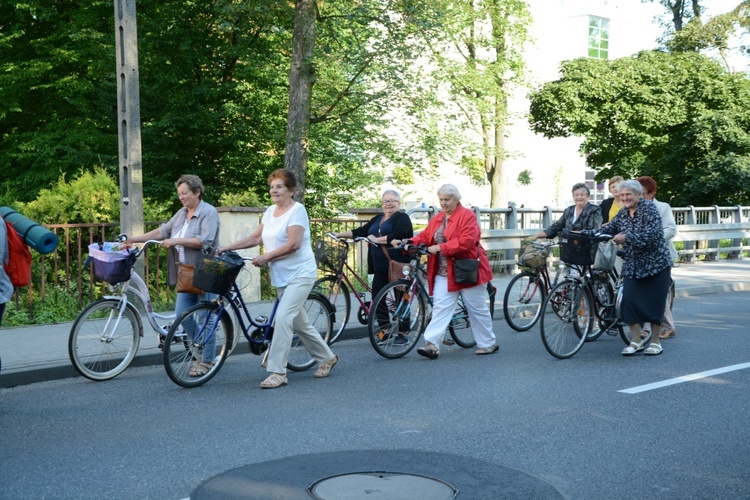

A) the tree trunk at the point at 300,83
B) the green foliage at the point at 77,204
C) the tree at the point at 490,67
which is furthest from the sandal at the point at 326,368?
the tree at the point at 490,67

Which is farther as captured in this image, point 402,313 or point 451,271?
point 402,313

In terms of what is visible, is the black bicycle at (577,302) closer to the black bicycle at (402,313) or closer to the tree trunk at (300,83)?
the black bicycle at (402,313)

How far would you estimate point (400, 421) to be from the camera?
6.48m

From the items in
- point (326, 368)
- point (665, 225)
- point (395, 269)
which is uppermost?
point (665, 225)

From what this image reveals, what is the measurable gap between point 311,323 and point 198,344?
129 centimetres

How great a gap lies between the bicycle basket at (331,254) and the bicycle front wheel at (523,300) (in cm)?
233

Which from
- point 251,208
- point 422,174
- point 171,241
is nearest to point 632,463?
point 171,241

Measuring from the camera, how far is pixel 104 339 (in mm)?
8000

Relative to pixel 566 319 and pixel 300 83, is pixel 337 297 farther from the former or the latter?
pixel 300 83

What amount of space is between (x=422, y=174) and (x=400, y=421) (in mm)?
15058

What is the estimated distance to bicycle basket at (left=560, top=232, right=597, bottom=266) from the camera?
935 cm

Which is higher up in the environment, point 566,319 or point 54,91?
point 54,91

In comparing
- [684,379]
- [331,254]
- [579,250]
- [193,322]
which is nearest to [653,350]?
[579,250]

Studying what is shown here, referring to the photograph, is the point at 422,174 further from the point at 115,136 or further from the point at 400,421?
the point at 400,421
